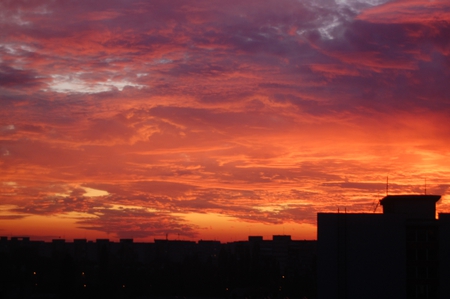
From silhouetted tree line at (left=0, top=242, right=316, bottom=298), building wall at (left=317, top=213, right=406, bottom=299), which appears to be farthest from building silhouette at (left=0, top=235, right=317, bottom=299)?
building wall at (left=317, top=213, right=406, bottom=299)

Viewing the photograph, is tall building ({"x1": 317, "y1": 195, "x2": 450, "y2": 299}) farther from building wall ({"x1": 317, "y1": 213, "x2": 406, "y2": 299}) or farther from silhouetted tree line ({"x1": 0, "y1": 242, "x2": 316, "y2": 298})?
silhouetted tree line ({"x1": 0, "y1": 242, "x2": 316, "y2": 298})

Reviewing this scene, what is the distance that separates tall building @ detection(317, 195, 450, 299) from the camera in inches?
1551

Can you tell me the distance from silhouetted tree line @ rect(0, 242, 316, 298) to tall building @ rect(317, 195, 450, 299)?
3822 cm

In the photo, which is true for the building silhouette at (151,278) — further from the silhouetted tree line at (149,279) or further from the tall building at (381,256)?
the tall building at (381,256)

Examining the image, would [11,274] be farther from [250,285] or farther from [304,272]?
[304,272]

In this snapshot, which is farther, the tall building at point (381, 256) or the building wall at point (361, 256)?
the building wall at point (361, 256)

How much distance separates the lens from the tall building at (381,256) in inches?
1551

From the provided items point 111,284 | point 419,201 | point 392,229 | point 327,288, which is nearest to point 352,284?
point 327,288

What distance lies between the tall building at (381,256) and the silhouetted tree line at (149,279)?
3822 cm

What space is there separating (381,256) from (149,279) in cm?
6491

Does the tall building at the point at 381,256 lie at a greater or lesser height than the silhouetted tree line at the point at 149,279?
greater

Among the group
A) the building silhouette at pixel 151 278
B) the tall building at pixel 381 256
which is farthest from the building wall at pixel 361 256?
the building silhouette at pixel 151 278

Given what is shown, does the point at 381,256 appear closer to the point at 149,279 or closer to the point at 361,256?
the point at 361,256

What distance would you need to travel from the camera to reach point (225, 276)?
334 ft
